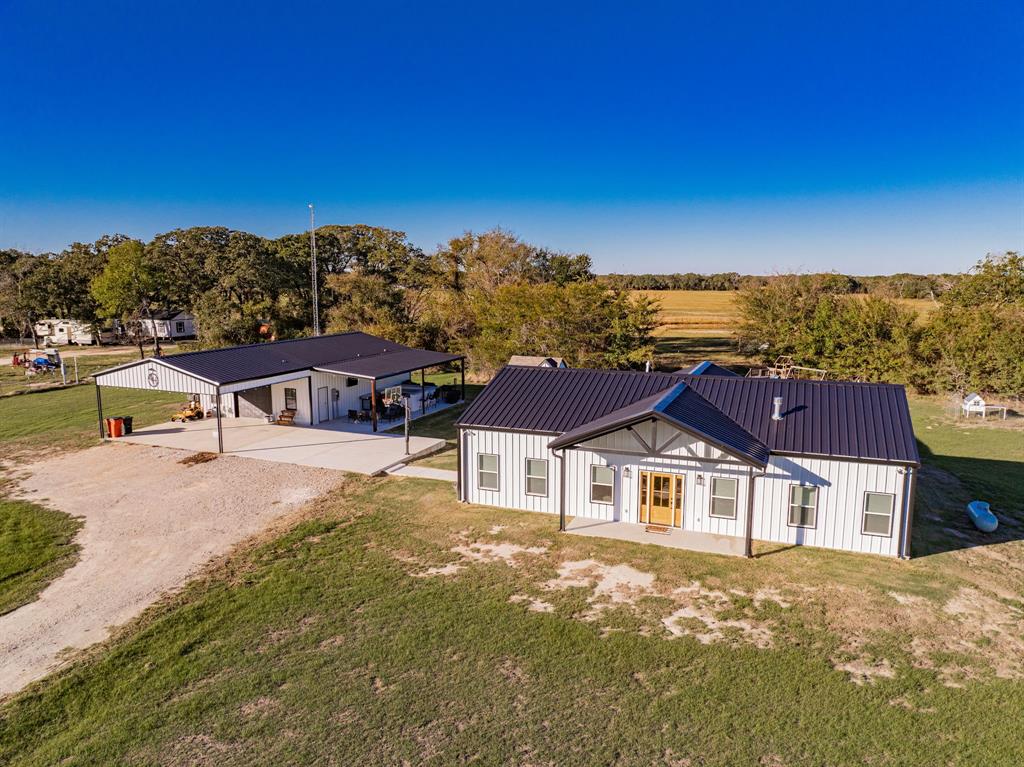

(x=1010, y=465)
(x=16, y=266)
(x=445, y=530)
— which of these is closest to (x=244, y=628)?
(x=445, y=530)

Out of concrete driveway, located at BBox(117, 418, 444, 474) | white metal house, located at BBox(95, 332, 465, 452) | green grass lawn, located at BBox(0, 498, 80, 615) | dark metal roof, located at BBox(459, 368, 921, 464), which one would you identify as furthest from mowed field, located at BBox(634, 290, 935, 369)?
green grass lawn, located at BBox(0, 498, 80, 615)

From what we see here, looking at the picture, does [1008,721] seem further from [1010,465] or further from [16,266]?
[16,266]

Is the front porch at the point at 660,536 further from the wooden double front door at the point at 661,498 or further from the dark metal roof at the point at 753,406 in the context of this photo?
the dark metal roof at the point at 753,406

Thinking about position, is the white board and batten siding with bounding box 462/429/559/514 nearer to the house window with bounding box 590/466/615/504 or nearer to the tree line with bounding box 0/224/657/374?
the house window with bounding box 590/466/615/504

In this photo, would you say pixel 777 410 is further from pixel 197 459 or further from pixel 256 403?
pixel 256 403

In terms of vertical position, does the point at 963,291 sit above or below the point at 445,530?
above

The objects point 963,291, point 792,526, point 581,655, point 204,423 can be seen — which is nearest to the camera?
point 581,655

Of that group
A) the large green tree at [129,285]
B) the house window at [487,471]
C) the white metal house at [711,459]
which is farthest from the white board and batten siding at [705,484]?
the large green tree at [129,285]
